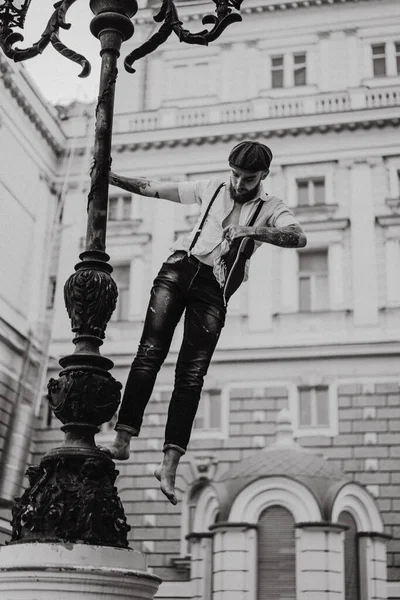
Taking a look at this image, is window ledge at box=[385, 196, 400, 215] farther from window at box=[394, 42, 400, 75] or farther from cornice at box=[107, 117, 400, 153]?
window at box=[394, 42, 400, 75]

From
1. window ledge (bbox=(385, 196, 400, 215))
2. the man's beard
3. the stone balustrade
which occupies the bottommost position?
the man's beard

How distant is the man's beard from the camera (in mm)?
5070

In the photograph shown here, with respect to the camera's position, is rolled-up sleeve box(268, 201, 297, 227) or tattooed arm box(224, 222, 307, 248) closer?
tattooed arm box(224, 222, 307, 248)

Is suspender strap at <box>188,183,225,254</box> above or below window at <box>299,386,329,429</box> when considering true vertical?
below

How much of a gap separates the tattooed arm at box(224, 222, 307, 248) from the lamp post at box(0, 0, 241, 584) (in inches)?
27.0

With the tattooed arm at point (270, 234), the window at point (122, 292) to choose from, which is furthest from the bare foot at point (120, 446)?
the window at point (122, 292)

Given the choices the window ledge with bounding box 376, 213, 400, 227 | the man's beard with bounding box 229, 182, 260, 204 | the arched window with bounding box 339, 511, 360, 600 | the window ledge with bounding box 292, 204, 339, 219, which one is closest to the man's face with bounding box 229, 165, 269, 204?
the man's beard with bounding box 229, 182, 260, 204

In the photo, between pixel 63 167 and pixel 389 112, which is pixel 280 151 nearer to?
pixel 389 112

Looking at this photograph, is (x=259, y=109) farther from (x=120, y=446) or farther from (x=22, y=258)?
(x=120, y=446)

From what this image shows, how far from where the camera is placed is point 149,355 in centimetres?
479

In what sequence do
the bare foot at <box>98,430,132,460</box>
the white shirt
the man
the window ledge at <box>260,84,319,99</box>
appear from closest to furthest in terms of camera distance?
1. the bare foot at <box>98,430,132,460</box>
2. the man
3. the white shirt
4. the window ledge at <box>260,84,319,99</box>

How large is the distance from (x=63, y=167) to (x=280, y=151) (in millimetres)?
6787

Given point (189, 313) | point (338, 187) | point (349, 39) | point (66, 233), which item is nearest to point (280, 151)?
point (338, 187)

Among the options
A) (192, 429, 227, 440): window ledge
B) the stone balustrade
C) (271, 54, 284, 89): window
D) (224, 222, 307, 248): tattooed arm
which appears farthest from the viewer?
(271, 54, 284, 89): window
